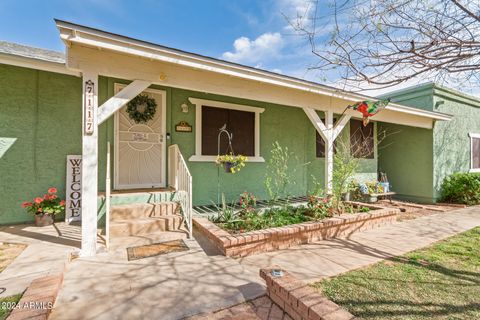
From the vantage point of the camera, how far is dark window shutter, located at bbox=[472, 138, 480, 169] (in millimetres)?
9008

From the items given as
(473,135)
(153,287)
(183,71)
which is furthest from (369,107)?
(473,135)

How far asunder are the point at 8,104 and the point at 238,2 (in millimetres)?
4880

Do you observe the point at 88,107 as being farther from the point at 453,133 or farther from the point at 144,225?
the point at 453,133

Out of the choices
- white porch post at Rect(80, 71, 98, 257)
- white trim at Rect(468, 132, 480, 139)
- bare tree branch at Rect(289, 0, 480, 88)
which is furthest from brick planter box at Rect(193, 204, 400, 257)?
white trim at Rect(468, 132, 480, 139)

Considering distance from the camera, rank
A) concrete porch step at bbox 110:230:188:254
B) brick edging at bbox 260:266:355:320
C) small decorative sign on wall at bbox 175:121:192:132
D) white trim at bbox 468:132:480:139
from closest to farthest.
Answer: brick edging at bbox 260:266:355:320
concrete porch step at bbox 110:230:188:254
small decorative sign on wall at bbox 175:121:192:132
white trim at bbox 468:132:480:139

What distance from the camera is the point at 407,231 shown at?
4.48 meters

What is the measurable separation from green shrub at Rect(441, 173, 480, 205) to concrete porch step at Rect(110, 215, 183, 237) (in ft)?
28.3

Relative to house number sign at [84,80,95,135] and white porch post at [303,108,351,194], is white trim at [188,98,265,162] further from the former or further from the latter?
house number sign at [84,80,95,135]

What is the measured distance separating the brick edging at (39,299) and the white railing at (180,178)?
1778 millimetres

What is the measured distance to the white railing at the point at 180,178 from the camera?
3832 mm

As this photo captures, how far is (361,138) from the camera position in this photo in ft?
26.8

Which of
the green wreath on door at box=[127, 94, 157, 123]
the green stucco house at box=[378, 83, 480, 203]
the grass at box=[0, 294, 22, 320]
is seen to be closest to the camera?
the grass at box=[0, 294, 22, 320]

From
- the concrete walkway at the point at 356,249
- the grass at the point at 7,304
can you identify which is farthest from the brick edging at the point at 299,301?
the grass at the point at 7,304

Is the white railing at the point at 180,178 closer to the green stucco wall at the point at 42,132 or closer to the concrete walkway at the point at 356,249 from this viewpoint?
the green stucco wall at the point at 42,132
